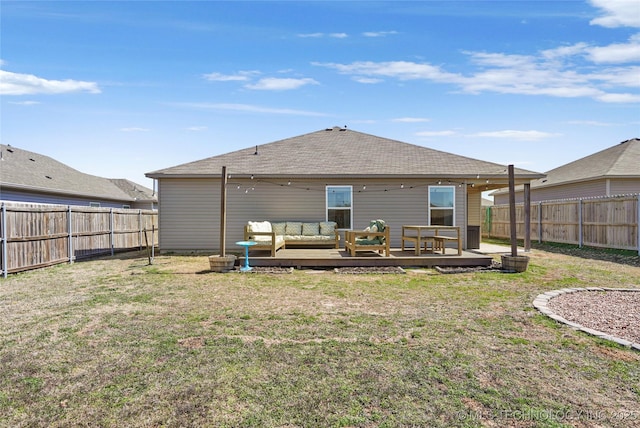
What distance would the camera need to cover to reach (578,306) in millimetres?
5391

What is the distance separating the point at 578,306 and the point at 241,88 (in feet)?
40.0

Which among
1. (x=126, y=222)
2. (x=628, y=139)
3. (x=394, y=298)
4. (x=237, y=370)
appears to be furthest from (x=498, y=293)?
(x=628, y=139)

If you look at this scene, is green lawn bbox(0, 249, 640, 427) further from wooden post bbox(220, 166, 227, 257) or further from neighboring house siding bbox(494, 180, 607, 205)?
neighboring house siding bbox(494, 180, 607, 205)

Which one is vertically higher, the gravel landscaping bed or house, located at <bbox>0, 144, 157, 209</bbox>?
house, located at <bbox>0, 144, 157, 209</bbox>

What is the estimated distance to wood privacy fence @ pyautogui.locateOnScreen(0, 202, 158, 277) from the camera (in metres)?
8.27

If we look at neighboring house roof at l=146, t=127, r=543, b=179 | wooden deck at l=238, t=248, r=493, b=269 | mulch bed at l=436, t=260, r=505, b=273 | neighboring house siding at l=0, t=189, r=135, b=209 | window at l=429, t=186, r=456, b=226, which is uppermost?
neighboring house roof at l=146, t=127, r=543, b=179

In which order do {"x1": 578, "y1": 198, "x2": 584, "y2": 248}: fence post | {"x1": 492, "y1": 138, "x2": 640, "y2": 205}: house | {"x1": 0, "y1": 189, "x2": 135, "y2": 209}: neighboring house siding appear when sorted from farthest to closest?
{"x1": 492, "y1": 138, "x2": 640, "y2": 205}: house
{"x1": 0, "y1": 189, "x2": 135, "y2": 209}: neighboring house siding
{"x1": 578, "y1": 198, "x2": 584, "y2": 248}: fence post

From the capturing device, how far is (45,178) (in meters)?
17.6

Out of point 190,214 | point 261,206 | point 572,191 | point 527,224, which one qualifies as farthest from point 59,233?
point 572,191

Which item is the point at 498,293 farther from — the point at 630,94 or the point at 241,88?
the point at 630,94

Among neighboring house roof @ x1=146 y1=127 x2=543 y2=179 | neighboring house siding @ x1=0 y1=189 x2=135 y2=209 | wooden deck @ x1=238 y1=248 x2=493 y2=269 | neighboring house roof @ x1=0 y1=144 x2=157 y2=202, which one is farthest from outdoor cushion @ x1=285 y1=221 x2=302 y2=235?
neighboring house siding @ x1=0 y1=189 x2=135 y2=209

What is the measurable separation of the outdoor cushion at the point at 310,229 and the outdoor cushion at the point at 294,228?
0.13m

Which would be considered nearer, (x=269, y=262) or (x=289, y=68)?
(x=269, y=262)

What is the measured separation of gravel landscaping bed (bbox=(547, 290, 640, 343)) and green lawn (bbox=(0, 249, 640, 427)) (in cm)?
41
